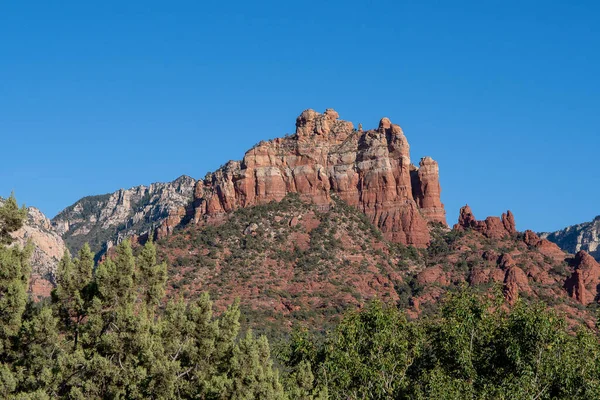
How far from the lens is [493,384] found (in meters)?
36.9

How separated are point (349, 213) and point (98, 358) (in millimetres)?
91368

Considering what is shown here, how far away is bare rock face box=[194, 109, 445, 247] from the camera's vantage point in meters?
121

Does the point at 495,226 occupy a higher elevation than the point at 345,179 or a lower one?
lower

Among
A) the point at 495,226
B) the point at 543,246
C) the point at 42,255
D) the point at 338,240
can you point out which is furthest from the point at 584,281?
the point at 42,255

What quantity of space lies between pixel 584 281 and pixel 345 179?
36.3 metres

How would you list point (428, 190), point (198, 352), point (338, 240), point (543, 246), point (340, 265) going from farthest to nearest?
point (428, 190) → point (543, 246) → point (338, 240) → point (340, 265) → point (198, 352)

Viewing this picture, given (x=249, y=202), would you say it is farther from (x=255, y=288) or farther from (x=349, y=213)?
(x=255, y=288)

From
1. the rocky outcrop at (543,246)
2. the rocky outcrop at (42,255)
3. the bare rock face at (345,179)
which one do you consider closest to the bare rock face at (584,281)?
the rocky outcrop at (543,246)

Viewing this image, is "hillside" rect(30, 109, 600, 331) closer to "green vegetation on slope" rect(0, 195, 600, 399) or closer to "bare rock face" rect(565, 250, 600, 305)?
"bare rock face" rect(565, 250, 600, 305)

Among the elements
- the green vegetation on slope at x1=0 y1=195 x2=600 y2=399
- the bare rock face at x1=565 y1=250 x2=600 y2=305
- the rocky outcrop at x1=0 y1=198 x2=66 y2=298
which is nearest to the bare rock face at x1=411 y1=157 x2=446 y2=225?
the bare rock face at x1=565 y1=250 x2=600 y2=305

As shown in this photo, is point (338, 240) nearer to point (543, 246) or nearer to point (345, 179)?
point (345, 179)

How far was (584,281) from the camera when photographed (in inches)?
4149

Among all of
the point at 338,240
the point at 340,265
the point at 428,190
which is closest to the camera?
the point at 340,265

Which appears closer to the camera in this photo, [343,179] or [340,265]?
[340,265]
